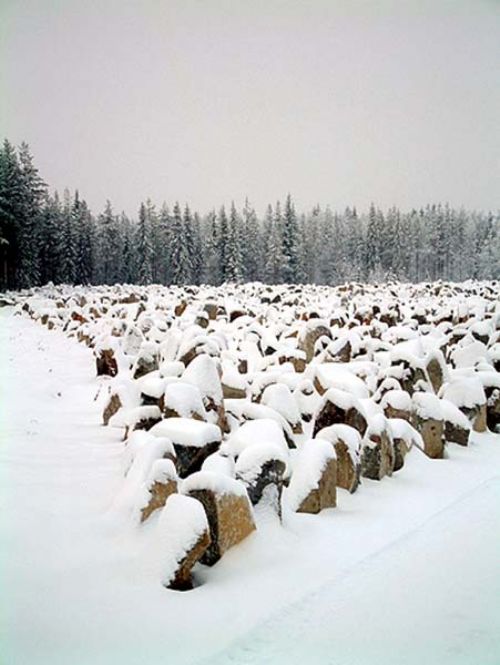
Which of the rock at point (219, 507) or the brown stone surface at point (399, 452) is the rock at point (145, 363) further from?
the rock at point (219, 507)

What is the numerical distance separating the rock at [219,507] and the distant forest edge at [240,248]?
13.8 m

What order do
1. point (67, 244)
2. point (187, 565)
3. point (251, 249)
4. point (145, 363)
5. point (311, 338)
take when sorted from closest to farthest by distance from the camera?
point (187, 565) < point (145, 363) < point (311, 338) < point (67, 244) < point (251, 249)

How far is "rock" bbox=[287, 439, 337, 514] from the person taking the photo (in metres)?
4.34

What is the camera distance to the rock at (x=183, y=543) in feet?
10.5

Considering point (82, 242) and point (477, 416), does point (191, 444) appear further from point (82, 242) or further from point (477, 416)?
point (82, 242)

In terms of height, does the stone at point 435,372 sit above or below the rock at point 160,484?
above

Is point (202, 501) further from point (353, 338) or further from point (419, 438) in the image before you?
point (353, 338)

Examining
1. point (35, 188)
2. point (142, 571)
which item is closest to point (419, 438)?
point (142, 571)

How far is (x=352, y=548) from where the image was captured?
3.77m

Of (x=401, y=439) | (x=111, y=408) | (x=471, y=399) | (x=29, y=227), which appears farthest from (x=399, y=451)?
(x=29, y=227)

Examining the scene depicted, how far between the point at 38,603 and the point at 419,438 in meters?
4.21

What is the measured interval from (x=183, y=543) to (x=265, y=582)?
0.58 meters

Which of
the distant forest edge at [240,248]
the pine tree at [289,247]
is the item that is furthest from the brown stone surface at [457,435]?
the pine tree at [289,247]

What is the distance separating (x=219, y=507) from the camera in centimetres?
355
